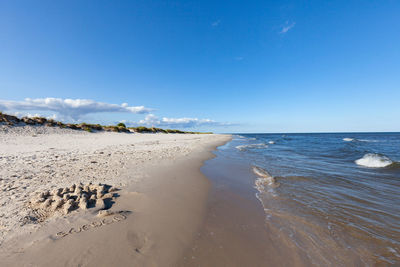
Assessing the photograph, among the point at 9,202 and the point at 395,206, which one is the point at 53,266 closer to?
the point at 9,202

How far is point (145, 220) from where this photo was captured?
3.53m

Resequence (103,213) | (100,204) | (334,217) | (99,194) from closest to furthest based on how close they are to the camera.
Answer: (103,213), (100,204), (334,217), (99,194)

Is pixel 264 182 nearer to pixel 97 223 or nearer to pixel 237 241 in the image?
pixel 237 241

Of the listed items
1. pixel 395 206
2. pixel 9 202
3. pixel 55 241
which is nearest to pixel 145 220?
pixel 55 241

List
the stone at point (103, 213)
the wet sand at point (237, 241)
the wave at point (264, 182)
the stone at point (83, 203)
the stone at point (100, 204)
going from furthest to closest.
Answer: the wave at point (264, 182) → the stone at point (100, 204) → the stone at point (83, 203) → the stone at point (103, 213) → the wet sand at point (237, 241)

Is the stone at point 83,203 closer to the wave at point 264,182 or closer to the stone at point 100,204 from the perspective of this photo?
the stone at point 100,204

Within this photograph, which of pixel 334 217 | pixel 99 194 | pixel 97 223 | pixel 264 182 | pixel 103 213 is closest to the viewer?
pixel 97 223

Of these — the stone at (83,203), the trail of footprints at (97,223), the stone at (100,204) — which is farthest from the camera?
the stone at (100,204)

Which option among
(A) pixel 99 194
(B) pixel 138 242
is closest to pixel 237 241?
(B) pixel 138 242

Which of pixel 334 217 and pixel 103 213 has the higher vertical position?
pixel 103 213

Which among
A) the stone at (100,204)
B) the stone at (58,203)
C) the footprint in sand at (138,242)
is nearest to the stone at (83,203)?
the stone at (100,204)

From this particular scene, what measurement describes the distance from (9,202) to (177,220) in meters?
4.08

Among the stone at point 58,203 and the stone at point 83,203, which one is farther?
the stone at point 83,203

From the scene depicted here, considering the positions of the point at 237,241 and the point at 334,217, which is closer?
the point at 237,241
